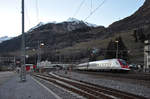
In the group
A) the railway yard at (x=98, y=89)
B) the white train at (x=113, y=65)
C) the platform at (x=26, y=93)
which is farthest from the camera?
the white train at (x=113, y=65)

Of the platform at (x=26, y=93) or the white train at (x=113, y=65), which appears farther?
the white train at (x=113, y=65)

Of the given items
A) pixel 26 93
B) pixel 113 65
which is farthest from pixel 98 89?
pixel 113 65

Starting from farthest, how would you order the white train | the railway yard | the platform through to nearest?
the white train
the railway yard
the platform

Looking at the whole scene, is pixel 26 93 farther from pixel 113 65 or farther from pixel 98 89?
pixel 113 65

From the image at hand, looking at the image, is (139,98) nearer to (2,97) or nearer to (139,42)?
(2,97)

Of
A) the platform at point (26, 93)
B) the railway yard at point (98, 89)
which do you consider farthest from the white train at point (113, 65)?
the platform at point (26, 93)

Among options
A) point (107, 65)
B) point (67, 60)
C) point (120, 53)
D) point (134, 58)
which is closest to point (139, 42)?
point (134, 58)

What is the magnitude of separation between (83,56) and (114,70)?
11401cm

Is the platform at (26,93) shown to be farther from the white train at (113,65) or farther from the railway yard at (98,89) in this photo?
the white train at (113,65)

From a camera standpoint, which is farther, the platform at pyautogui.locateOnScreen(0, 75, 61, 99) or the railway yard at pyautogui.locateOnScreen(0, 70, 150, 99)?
the railway yard at pyautogui.locateOnScreen(0, 70, 150, 99)

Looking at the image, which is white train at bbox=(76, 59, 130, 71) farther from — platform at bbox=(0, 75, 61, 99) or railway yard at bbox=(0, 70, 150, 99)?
platform at bbox=(0, 75, 61, 99)

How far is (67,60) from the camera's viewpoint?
151m

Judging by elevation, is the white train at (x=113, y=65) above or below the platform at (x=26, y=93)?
above

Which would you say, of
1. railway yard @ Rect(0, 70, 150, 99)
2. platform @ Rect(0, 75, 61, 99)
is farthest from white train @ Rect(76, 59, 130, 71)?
platform @ Rect(0, 75, 61, 99)
